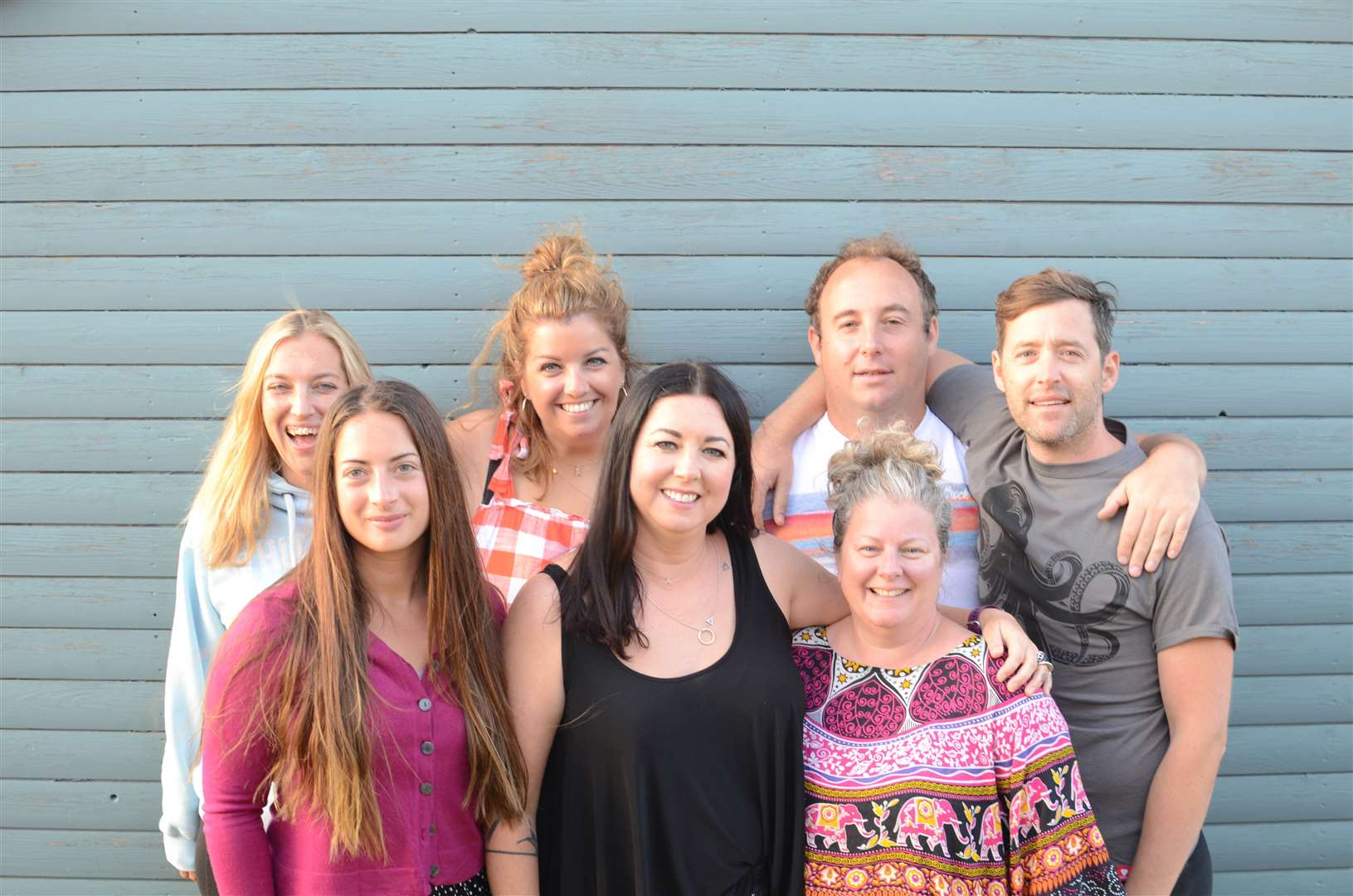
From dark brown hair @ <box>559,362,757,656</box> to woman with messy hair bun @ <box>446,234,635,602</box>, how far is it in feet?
1.39

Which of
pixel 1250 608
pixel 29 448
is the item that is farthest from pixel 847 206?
pixel 29 448

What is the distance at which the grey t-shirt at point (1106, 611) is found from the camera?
2.14 m

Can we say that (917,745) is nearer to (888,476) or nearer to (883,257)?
(888,476)

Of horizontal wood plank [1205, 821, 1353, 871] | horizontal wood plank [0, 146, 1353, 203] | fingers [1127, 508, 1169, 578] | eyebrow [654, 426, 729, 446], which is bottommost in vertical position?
horizontal wood plank [1205, 821, 1353, 871]

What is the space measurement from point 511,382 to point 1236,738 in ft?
7.91

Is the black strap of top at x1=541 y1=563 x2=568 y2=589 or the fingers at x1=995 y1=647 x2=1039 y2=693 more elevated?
the black strap of top at x1=541 y1=563 x2=568 y2=589

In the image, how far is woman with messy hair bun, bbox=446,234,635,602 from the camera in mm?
Answer: 2461

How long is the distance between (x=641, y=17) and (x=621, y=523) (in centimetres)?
169

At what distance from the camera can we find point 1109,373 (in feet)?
7.50

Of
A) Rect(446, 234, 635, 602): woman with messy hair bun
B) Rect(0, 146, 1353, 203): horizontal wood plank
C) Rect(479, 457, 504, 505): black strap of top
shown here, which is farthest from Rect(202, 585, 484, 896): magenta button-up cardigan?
Rect(0, 146, 1353, 203): horizontal wood plank

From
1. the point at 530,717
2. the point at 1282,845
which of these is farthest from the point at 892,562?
the point at 1282,845

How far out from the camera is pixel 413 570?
195 centimetres

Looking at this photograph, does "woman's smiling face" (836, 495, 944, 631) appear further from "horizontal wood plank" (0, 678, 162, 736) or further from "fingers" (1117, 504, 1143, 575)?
"horizontal wood plank" (0, 678, 162, 736)

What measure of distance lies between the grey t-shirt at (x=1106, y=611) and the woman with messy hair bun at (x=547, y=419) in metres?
1.03
